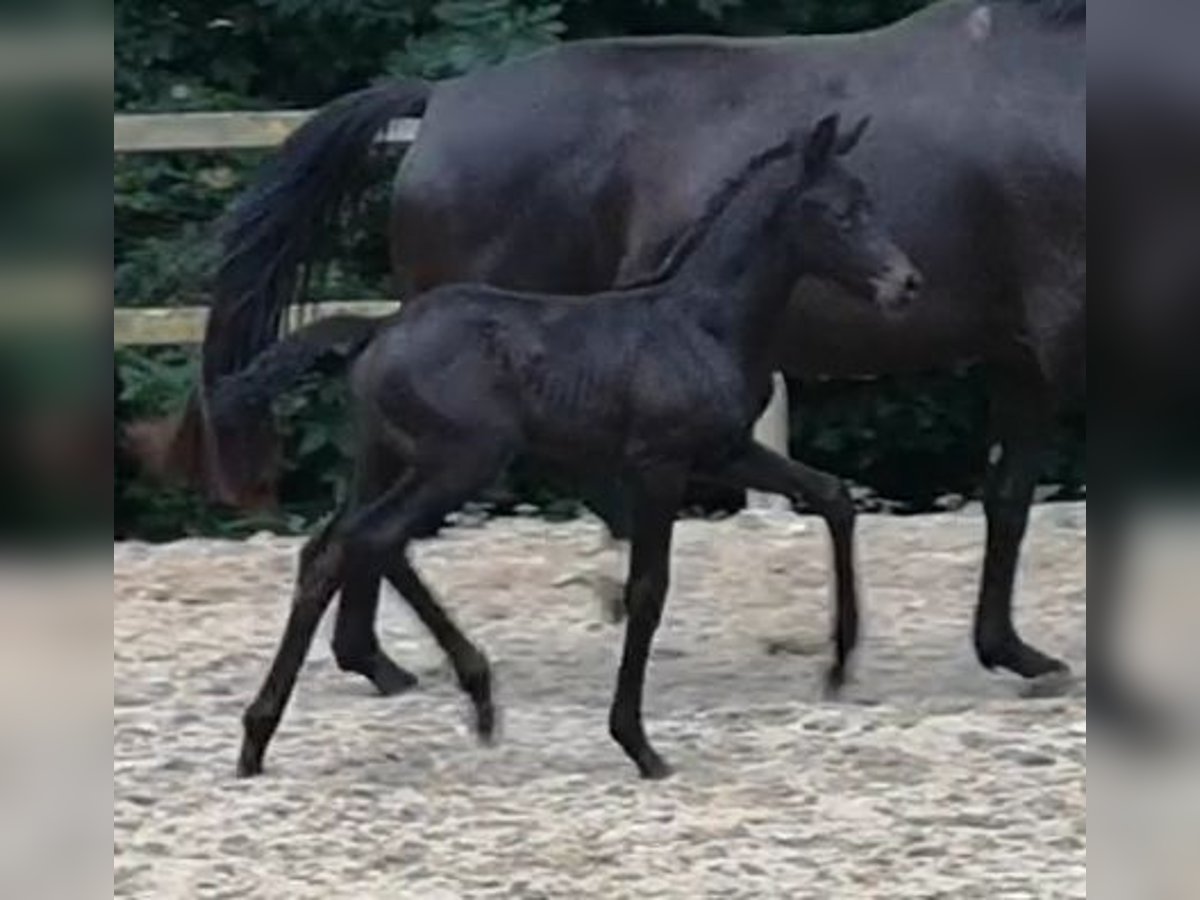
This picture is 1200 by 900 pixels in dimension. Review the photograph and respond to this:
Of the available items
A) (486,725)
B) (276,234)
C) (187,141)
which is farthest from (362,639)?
(187,141)

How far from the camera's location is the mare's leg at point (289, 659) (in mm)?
4789

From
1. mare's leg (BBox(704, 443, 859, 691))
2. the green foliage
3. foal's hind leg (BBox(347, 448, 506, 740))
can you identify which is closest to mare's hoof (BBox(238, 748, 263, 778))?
foal's hind leg (BBox(347, 448, 506, 740))

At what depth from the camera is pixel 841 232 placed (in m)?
4.83

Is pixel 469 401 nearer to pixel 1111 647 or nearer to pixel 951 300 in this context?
pixel 951 300

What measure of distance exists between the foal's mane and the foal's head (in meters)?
0.05

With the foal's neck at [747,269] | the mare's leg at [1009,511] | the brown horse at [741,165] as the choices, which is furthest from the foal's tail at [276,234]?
the mare's leg at [1009,511]

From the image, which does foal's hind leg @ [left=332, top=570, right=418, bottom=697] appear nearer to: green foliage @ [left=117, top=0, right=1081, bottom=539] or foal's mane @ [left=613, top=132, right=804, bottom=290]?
foal's mane @ [left=613, top=132, right=804, bottom=290]

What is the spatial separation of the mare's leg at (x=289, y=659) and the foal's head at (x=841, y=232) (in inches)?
Answer: 42.3

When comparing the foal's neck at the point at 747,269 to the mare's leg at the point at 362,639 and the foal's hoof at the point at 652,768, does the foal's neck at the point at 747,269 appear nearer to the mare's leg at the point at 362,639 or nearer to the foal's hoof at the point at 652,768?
the foal's hoof at the point at 652,768

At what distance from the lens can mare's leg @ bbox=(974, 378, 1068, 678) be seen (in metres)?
5.67

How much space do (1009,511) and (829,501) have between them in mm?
705

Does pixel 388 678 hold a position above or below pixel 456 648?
below

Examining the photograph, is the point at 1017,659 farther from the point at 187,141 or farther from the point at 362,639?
the point at 187,141

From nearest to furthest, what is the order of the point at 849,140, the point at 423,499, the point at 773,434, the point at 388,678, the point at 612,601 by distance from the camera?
the point at 423,499
the point at 849,140
the point at 388,678
the point at 612,601
the point at 773,434
